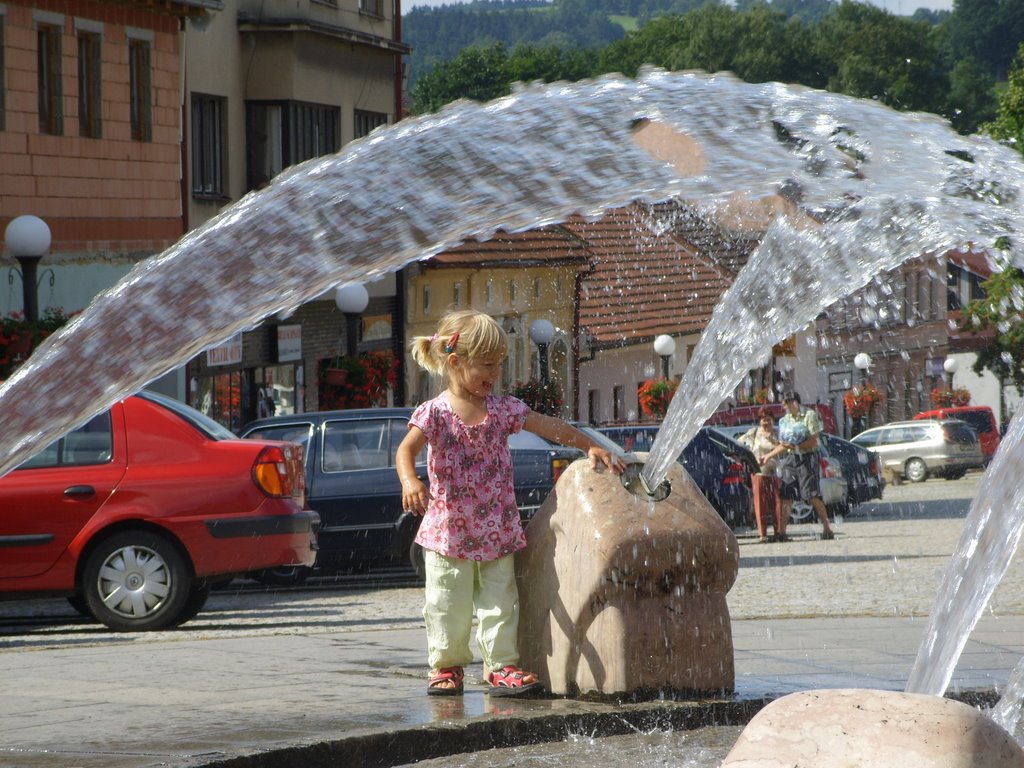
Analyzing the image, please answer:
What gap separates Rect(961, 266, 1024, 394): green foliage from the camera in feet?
171

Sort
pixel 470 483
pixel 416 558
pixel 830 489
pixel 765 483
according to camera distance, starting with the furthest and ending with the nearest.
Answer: pixel 830 489 < pixel 765 483 < pixel 416 558 < pixel 470 483

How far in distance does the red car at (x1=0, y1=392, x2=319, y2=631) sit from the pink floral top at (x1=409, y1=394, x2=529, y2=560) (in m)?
5.41

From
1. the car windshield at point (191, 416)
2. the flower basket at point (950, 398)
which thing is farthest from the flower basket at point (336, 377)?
the flower basket at point (950, 398)

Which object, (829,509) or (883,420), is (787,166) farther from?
(883,420)

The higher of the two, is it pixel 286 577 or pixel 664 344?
pixel 664 344

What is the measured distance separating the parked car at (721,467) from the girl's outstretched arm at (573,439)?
15.6 meters

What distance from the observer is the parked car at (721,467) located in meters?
23.6

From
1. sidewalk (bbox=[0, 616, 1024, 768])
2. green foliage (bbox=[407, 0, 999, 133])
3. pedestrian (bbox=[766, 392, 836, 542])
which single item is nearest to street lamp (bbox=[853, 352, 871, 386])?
green foliage (bbox=[407, 0, 999, 133])

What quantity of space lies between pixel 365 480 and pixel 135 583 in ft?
14.7

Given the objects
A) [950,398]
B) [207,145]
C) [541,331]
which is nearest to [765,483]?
[541,331]

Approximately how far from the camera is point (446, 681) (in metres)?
7.61

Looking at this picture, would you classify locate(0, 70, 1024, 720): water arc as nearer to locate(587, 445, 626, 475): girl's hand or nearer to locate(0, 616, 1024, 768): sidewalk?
locate(587, 445, 626, 475): girl's hand

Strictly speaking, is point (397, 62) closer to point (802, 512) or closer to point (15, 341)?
point (802, 512)

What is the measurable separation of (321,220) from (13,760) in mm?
1966
